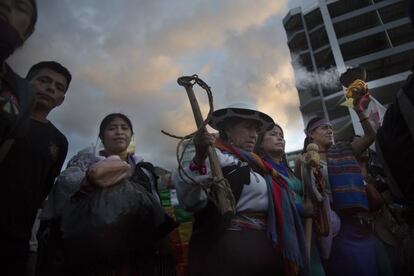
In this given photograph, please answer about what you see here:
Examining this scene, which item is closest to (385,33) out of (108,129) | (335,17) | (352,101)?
(335,17)

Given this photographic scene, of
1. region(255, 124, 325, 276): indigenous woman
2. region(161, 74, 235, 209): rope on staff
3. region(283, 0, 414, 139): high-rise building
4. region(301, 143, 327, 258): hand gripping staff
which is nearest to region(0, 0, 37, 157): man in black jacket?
region(161, 74, 235, 209): rope on staff

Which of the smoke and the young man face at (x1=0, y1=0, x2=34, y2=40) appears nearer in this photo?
the young man face at (x1=0, y1=0, x2=34, y2=40)

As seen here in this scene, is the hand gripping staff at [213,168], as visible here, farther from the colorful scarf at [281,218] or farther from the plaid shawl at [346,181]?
the plaid shawl at [346,181]

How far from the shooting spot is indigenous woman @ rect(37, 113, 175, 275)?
69.4 inches

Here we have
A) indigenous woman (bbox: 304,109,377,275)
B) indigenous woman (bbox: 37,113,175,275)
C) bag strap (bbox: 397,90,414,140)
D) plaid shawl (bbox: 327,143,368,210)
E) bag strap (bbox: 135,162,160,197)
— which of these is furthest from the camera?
plaid shawl (bbox: 327,143,368,210)

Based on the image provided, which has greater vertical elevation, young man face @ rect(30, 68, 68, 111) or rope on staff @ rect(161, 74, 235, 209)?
young man face @ rect(30, 68, 68, 111)

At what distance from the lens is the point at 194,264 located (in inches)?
81.0

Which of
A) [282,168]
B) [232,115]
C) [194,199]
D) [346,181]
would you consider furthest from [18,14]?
[346,181]

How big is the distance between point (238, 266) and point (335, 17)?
3395 centimetres

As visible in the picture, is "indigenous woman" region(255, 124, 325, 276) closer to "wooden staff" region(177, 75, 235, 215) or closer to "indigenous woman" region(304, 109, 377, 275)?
"indigenous woman" region(304, 109, 377, 275)

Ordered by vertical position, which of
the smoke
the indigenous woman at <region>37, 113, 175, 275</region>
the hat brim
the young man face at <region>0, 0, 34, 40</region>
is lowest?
the indigenous woman at <region>37, 113, 175, 275</region>

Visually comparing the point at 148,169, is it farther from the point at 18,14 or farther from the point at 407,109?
the point at 407,109

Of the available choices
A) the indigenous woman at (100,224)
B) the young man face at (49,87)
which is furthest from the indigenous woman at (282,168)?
the young man face at (49,87)

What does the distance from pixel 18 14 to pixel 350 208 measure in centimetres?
306
